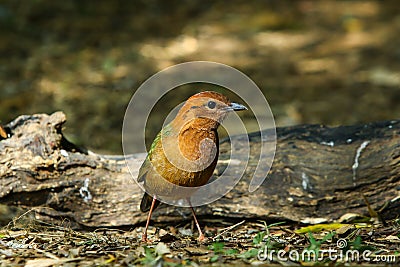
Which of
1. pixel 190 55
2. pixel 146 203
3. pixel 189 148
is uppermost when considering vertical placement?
pixel 190 55

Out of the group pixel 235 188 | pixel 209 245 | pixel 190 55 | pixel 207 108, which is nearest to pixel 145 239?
pixel 209 245

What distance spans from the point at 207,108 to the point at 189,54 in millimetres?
6073

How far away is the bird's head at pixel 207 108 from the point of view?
445cm

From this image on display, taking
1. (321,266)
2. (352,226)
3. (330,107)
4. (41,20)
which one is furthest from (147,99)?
(321,266)

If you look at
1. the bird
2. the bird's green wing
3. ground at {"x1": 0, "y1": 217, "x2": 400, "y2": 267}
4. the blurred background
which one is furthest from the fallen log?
the blurred background

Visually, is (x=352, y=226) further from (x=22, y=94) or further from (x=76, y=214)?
(x=22, y=94)

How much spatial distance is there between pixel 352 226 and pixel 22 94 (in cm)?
582

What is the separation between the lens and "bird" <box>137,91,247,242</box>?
172 inches

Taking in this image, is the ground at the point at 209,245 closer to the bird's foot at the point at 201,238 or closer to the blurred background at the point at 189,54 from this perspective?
the bird's foot at the point at 201,238

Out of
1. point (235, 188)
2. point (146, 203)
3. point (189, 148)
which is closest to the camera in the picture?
point (189, 148)

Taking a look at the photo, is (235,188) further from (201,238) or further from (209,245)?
(209,245)

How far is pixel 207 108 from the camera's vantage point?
14.6 ft

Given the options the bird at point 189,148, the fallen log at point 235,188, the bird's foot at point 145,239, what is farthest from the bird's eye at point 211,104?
the bird's foot at point 145,239

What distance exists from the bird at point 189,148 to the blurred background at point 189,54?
2.93 m
